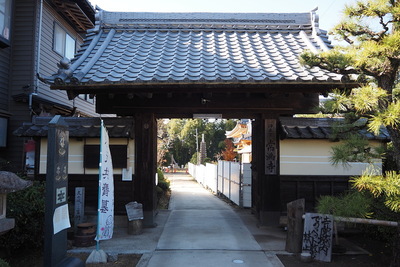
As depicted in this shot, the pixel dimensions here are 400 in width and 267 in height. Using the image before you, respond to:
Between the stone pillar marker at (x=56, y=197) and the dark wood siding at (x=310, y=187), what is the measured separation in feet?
17.1

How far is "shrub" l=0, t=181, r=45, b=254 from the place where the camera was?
5.61m

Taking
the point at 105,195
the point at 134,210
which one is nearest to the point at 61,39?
the point at 134,210

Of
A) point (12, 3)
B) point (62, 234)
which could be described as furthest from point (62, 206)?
point (12, 3)

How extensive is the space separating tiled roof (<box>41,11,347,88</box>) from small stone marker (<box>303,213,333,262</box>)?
275cm

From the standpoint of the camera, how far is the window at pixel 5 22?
10.4 meters

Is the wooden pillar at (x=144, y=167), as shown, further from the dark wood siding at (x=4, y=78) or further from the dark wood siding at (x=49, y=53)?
the dark wood siding at (x=4, y=78)

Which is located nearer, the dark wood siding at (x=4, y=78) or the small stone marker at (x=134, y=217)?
the small stone marker at (x=134, y=217)

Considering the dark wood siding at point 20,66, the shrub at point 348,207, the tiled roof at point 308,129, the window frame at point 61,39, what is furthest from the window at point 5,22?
the shrub at point 348,207

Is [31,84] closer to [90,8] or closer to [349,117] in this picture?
[90,8]

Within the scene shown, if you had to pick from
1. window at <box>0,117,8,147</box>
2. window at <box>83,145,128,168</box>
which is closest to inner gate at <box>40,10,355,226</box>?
window at <box>83,145,128,168</box>

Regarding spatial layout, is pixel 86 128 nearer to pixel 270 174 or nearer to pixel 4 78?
pixel 270 174

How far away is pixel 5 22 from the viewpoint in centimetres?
1064

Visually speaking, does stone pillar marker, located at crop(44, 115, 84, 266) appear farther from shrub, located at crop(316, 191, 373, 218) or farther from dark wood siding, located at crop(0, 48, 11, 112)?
dark wood siding, located at crop(0, 48, 11, 112)

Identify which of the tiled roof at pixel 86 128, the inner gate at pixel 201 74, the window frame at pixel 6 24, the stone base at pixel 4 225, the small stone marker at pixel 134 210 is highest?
the window frame at pixel 6 24
